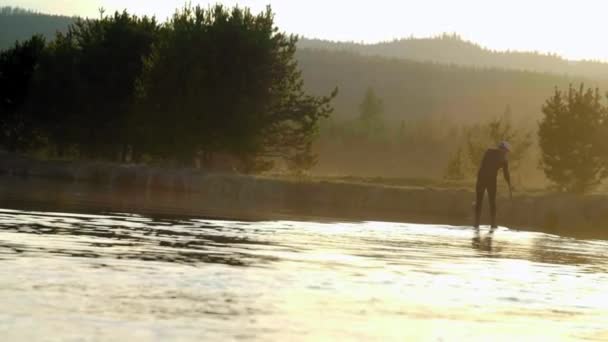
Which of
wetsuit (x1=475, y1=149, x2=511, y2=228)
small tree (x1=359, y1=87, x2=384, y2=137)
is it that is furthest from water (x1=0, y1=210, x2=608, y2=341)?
small tree (x1=359, y1=87, x2=384, y2=137)

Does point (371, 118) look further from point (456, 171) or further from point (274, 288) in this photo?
point (274, 288)

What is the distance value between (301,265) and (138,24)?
55.6 meters

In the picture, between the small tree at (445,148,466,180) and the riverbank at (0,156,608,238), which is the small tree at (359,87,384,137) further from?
the riverbank at (0,156,608,238)

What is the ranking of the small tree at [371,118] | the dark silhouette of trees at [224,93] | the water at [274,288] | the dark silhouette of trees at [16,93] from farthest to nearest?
1. the small tree at [371,118]
2. the dark silhouette of trees at [16,93]
3. the dark silhouette of trees at [224,93]
4. the water at [274,288]

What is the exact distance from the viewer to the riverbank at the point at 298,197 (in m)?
34.6

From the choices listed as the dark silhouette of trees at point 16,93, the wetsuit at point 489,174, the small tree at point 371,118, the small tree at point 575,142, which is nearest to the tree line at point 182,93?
the dark silhouette of trees at point 16,93

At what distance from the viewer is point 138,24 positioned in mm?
66688

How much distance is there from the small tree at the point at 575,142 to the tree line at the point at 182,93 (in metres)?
15.6

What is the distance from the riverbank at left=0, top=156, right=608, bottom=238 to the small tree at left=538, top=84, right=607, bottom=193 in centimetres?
419

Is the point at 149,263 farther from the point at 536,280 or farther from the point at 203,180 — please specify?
the point at 203,180

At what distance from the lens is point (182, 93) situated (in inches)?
2222

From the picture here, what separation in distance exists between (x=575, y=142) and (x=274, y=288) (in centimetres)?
3661

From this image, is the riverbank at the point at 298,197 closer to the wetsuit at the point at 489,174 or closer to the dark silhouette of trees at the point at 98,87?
the wetsuit at the point at 489,174

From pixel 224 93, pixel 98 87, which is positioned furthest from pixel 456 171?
pixel 98 87
